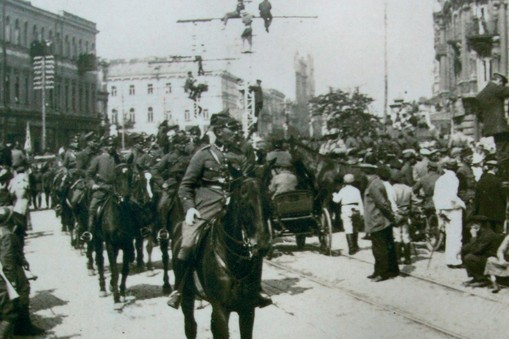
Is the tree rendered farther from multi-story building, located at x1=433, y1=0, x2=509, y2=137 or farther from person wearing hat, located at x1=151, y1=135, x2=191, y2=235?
multi-story building, located at x1=433, y1=0, x2=509, y2=137

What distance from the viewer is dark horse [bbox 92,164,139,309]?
11.4 m

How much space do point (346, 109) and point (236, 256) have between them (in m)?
22.1

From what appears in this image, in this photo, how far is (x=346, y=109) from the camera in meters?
28.4

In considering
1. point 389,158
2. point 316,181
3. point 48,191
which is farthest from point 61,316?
point 48,191

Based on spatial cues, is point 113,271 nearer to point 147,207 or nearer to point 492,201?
point 147,207

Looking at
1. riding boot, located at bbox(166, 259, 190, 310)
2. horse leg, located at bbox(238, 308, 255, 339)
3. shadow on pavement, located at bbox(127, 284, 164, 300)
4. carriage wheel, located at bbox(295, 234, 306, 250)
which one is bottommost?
→ shadow on pavement, located at bbox(127, 284, 164, 300)

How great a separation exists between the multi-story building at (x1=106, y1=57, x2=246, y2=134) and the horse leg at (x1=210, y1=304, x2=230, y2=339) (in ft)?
258

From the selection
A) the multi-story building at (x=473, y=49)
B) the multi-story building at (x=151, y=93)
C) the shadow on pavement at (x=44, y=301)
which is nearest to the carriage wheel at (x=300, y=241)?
the shadow on pavement at (x=44, y=301)

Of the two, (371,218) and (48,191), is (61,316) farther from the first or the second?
(48,191)

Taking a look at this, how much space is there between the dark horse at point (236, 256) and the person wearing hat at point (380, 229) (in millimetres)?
5971

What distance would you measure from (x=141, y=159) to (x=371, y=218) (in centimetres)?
499

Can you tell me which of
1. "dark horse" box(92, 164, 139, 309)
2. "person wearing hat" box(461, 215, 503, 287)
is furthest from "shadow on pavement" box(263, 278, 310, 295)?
"person wearing hat" box(461, 215, 503, 287)

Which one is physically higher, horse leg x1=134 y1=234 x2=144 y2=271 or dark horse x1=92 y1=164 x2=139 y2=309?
dark horse x1=92 y1=164 x2=139 y2=309

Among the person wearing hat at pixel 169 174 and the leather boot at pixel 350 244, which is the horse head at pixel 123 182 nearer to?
the person wearing hat at pixel 169 174
